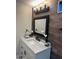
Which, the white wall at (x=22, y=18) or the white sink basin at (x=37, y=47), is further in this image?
the white wall at (x=22, y=18)

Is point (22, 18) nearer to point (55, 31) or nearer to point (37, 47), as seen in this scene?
point (37, 47)

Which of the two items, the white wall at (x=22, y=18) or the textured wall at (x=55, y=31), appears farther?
the white wall at (x=22, y=18)

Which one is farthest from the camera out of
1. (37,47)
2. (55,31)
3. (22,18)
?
(22,18)

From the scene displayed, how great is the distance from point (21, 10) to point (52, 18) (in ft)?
6.49

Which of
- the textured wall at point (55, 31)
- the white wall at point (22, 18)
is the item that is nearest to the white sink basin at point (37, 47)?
the textured wall at point (55, 31)

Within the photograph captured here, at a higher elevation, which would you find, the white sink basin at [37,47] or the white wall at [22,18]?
the white wall at [22,18]

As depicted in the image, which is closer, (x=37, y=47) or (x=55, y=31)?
(x=55, y=31)

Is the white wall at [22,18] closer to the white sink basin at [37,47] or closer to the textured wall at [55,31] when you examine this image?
the white sink basin at [37,47]

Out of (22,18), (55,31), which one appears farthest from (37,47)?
(22,18)
